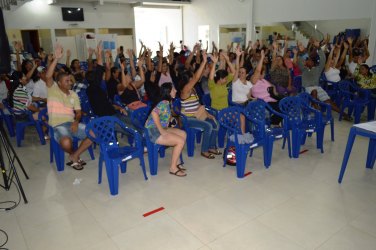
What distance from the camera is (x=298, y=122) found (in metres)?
4.14

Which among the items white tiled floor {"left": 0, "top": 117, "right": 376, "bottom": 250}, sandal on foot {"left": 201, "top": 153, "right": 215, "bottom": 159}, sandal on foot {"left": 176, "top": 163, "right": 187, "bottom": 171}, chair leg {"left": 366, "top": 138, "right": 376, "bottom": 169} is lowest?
white tiled floor {"left": 0, "top": 117, "right": 376, "bottom": 250}

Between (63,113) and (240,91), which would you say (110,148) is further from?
(240,91)

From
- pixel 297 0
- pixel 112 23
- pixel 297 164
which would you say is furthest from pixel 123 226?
pixel 112 23

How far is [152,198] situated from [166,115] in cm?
100

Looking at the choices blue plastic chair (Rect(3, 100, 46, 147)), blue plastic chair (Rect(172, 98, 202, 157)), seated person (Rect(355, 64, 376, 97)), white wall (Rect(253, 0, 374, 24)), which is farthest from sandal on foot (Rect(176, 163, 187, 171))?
white wall (Rect(253, 0, 374, 24))

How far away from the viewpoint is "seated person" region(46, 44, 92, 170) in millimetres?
3699

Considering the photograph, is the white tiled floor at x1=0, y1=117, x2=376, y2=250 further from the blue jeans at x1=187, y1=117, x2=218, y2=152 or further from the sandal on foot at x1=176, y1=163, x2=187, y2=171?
the blue jeans at x1=187, y1=117, x2=218, y2=152

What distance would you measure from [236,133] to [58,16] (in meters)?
10.0

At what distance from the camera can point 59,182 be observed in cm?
355

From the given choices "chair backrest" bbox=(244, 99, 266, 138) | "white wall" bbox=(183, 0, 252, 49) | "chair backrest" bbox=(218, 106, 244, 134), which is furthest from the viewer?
"white wall" bbox=(183, 0, 252, 49)

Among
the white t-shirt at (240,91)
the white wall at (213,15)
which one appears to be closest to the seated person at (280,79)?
the white t-shirt at (240,91)

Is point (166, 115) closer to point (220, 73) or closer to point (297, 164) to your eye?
point (220, 73)

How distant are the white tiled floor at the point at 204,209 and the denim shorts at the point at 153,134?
51 centimetres

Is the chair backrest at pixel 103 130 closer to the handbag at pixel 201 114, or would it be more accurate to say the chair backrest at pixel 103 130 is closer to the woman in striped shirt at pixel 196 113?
the woman in striped shirt at pixel 196 113
